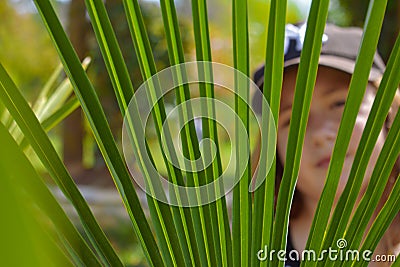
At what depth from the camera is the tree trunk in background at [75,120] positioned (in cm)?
299

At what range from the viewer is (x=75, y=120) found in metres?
3.02

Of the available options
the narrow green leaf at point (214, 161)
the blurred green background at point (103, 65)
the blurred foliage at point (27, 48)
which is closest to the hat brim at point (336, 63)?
the narrow green leaf at point (214, 161)

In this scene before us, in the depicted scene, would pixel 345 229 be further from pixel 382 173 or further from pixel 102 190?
pixel 102 190

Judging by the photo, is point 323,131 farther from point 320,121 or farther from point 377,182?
point 377,182

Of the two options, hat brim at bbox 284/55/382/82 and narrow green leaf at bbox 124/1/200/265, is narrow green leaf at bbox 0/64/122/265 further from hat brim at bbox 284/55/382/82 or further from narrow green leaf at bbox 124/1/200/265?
hat brim at bbox 284/55/382/82

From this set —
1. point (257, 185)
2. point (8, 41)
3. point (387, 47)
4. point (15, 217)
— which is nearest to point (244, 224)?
point (257, 185)

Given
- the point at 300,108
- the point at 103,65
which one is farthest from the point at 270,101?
the point at 103,65

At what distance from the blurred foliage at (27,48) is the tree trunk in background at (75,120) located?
0.51m

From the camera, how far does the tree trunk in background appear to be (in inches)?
118

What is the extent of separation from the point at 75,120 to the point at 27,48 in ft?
2.64

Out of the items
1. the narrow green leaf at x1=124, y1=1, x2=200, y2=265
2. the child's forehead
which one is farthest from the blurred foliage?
the narrow green leaf at x1=124, y1=1, x2=200, y2=265

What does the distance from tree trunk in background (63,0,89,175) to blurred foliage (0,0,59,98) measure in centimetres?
51

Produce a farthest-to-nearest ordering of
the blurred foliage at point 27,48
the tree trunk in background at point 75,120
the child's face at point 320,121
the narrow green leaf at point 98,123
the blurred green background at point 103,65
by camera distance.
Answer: the blurred foliage at point 27,48, the tree trunk in background at point 75,120, the blurred green background at point 103,65, the child's face at point 320,121, the narrow green leaf at point 98,123

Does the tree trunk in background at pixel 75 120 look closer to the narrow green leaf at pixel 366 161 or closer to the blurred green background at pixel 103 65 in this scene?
the blurred green background at pixel 103 65
